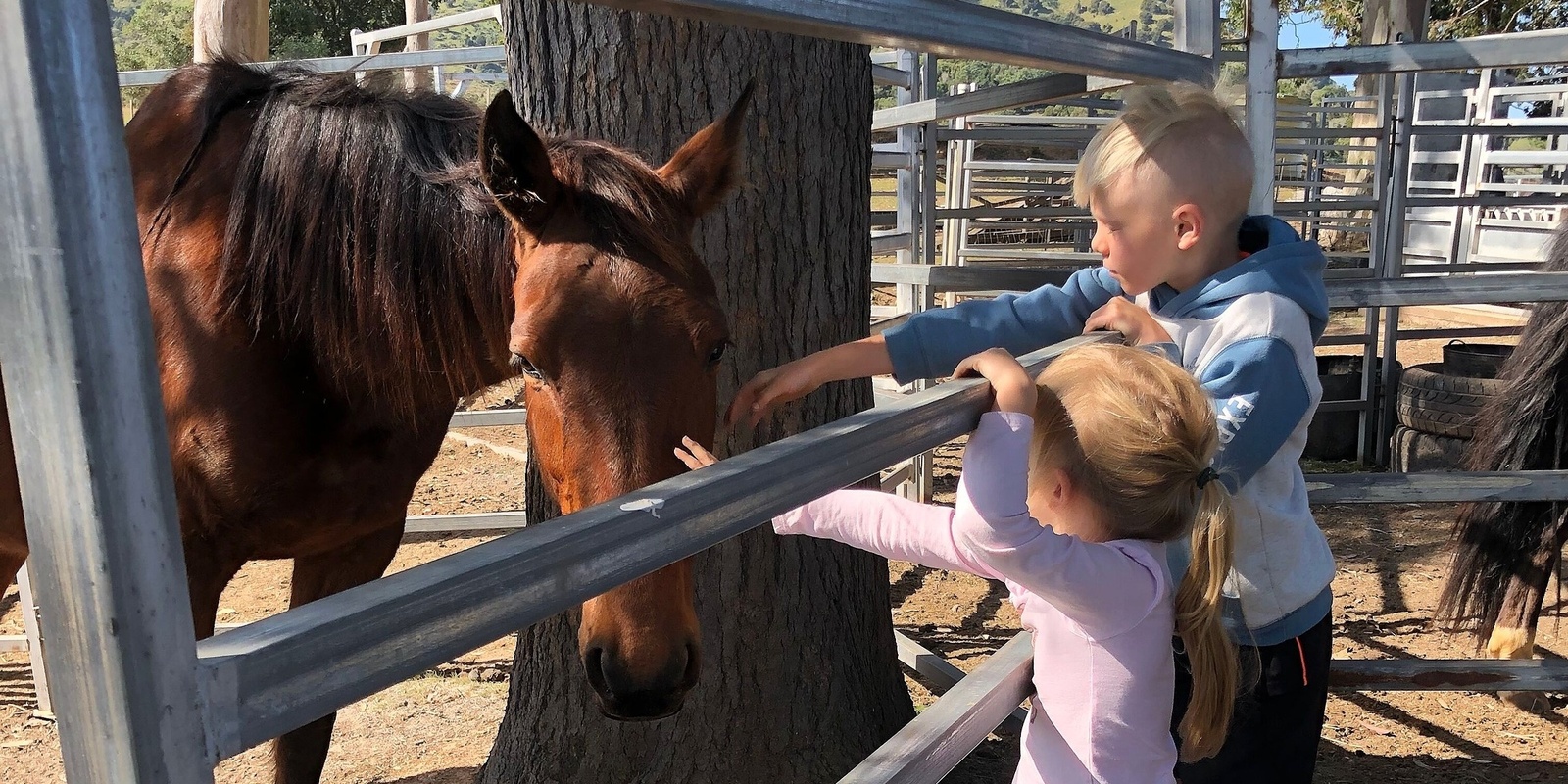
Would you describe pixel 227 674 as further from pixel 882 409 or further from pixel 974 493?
pixel 974 493

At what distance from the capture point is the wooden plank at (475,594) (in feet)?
1.97

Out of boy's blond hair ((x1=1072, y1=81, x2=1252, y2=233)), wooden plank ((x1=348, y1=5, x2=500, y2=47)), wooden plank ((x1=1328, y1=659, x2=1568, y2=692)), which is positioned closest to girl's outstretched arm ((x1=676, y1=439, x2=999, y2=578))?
boy's blond hair ((x1=1072, y1=81, x2=1252, y2=233))

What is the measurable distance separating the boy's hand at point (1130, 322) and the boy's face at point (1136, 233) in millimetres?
44

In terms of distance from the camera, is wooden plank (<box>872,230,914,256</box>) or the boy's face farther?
wooden plank (<box>872,230,914,256</box>)

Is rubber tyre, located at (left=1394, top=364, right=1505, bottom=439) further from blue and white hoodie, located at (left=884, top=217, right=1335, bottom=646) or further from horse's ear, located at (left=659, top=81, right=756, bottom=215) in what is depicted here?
horse's ear, located at (left=659, top=81, right=756, bottom=215)

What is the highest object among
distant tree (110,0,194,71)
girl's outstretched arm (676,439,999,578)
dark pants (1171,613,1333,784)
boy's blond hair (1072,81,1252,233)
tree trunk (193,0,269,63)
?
distant tree (110,0,194,71)

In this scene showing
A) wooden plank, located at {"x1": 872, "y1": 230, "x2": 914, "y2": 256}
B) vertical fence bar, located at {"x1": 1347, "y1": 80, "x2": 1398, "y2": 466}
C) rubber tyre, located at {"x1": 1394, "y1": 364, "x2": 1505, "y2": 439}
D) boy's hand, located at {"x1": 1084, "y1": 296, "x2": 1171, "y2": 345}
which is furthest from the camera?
vertical fence bar, located at {"x1": 1347, "y1": 80, "x2": 1398, "y2": 466}

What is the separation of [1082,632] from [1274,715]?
20.9 inches

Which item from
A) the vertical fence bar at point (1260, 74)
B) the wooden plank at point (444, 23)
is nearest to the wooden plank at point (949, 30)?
the vertical fence bar at point (1260, 74)

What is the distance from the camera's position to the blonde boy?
1.56m

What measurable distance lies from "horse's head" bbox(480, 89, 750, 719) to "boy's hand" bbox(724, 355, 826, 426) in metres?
0.05

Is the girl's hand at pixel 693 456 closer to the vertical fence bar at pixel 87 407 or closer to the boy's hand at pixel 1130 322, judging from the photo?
the boy's hand at pixel 1130 322

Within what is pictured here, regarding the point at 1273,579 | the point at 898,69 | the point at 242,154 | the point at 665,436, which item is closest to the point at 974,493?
the point at 665,436

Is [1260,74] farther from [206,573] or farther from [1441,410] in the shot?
[1441,410]
